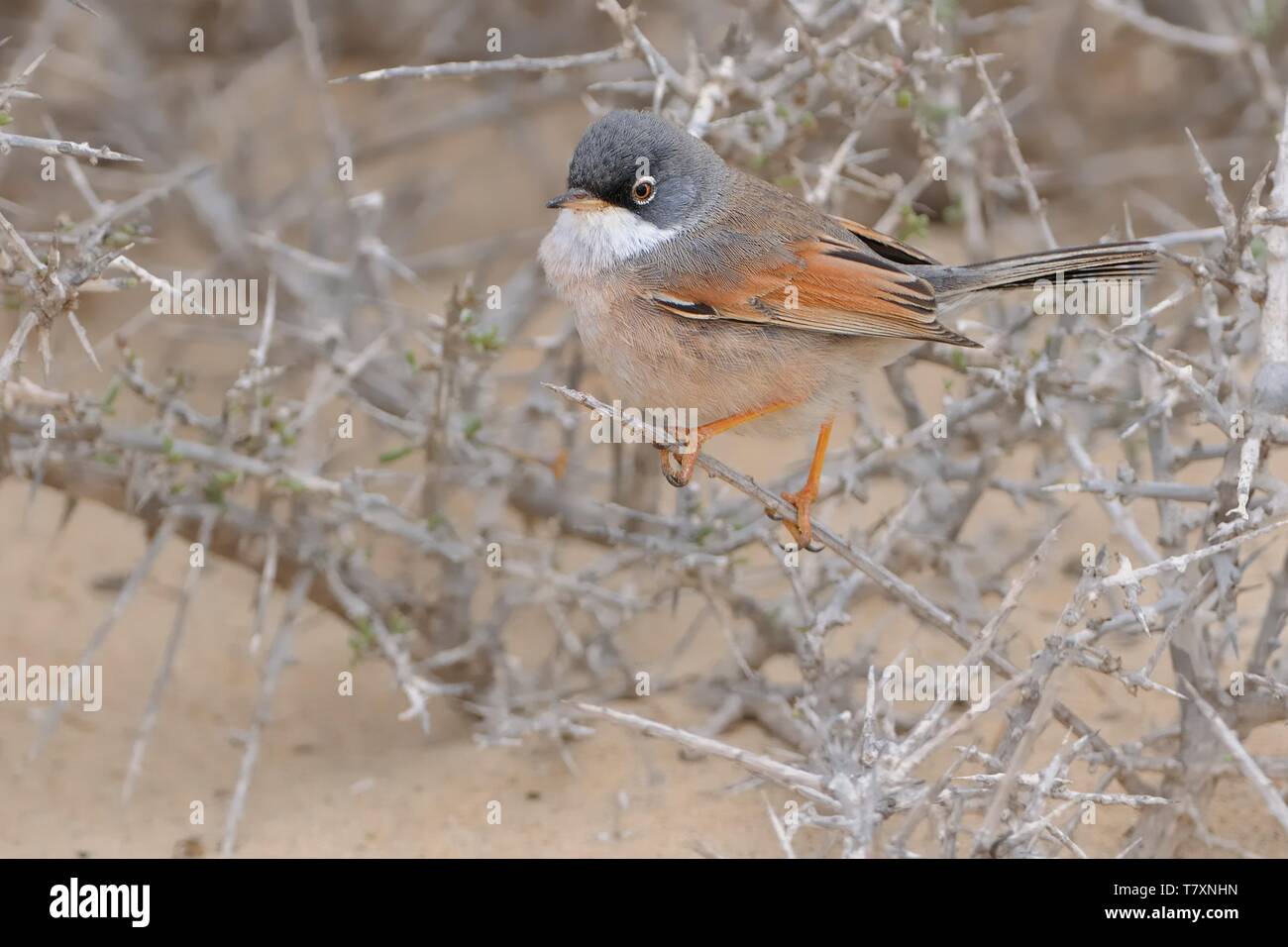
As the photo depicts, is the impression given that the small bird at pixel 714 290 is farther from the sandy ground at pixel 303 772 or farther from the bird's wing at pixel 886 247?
the sandy ground at pixel 303 772

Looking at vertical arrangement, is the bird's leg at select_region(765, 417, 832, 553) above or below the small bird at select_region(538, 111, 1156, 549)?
below

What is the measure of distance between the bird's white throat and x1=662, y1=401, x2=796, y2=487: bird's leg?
0.55m

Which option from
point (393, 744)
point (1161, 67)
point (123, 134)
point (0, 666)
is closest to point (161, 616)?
point (0, 666)

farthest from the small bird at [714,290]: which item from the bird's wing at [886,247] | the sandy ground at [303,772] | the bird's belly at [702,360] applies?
the sandy ground at [303,772]

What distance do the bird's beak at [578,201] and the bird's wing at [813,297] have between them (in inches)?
12.1

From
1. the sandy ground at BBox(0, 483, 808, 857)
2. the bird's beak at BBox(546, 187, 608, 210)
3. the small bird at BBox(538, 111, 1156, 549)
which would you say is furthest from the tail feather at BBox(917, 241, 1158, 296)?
the sandy ground at BBox(0, 483, 808, 857)

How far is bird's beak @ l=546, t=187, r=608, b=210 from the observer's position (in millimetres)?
4008

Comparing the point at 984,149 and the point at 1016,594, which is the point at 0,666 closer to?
the point at 1016,594

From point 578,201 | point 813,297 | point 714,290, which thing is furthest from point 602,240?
point 813,297

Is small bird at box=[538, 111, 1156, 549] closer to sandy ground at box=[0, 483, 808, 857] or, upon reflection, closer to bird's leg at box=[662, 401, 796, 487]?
bird's leg at box=[662, 401, 796, 487]

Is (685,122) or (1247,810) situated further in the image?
(685,122)

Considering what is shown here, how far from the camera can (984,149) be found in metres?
5.79

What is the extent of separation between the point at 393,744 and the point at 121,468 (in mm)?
1390

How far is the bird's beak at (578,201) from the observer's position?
4.01m
